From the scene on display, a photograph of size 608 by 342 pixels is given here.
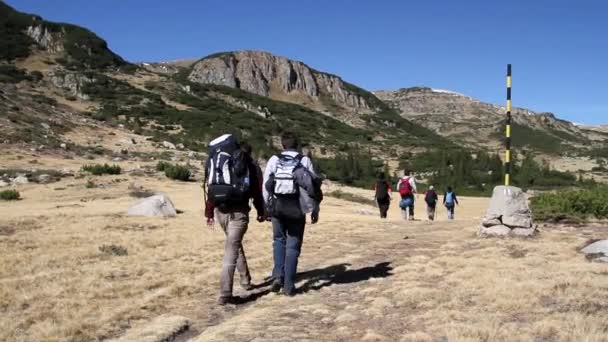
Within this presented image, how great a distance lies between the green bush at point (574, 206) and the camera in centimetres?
1465

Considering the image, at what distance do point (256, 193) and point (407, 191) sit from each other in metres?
11.5

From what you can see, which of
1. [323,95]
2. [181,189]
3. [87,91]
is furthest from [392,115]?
[181,189]

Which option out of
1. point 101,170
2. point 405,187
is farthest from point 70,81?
Result: point 405,187

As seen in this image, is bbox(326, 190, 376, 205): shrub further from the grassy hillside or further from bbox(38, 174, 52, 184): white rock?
the grassy hillside

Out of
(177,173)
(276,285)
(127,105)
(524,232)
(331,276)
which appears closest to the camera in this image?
(276,285)

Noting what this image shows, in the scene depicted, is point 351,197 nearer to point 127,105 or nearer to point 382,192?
point 382,192

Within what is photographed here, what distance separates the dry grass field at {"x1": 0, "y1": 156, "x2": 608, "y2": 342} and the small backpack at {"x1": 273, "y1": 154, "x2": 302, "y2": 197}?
141 cm

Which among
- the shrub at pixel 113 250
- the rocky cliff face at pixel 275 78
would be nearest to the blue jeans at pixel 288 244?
the shrub at pixel 113 250

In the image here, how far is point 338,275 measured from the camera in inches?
356

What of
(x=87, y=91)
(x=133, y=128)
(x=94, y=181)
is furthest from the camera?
(x=87, y=91)

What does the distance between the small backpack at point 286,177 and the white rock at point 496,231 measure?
6292mm

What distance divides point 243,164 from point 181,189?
71.8 ft

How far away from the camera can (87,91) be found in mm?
65500

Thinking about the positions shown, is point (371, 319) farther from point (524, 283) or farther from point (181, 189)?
point (181, 189)
